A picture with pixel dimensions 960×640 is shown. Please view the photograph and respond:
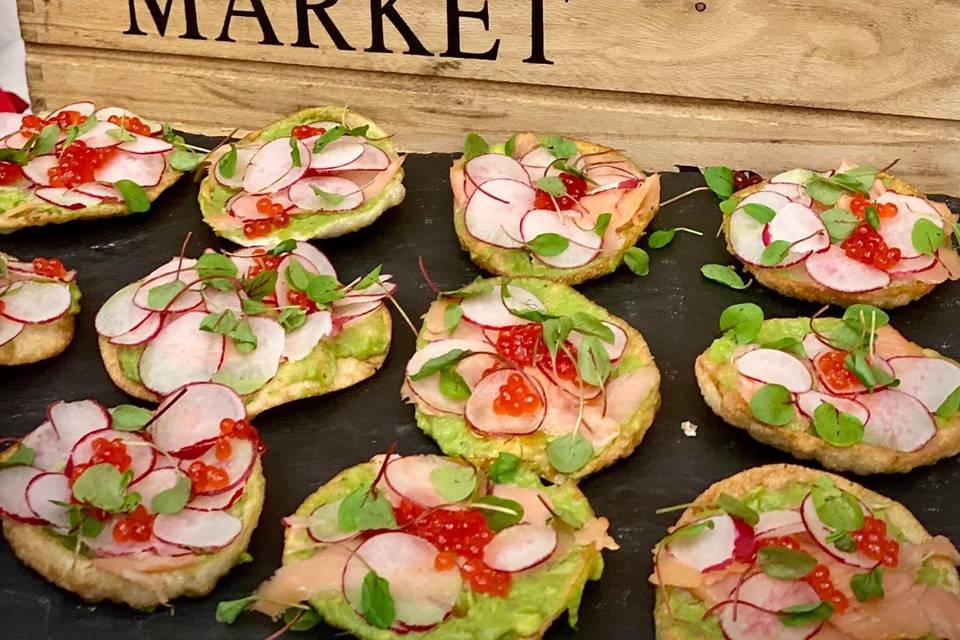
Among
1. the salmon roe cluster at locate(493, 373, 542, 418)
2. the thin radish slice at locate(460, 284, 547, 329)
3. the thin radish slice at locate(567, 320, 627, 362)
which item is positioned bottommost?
the salmon roe cluster at locate(493, 373, 542, 418)

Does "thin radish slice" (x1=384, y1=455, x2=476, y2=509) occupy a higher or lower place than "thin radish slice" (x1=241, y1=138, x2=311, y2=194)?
lower

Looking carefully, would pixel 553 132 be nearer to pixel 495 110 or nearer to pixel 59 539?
pixel 495 110

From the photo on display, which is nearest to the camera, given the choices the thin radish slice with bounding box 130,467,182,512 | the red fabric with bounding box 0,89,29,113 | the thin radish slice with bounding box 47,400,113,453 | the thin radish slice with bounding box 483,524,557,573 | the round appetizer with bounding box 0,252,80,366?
the thin radish slice with bounding box 483,524,557,573

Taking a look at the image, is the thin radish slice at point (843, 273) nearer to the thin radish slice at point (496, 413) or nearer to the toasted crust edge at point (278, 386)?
the thin radish slice at point (496, 413)

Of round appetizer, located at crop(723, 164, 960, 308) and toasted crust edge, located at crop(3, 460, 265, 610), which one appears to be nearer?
toasted crust edge, located at crop(3, 460, 265, 610)

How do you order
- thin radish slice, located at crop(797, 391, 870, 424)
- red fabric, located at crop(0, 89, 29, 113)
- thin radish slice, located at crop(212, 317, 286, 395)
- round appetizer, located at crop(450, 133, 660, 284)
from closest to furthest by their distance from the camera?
thin radish slice, located at crop(797, 391, 870, 424)
thin radish slice, located at crop(212, 317, 286, 395)
round appetizer, located at crop(450, 133, 660, 284)
red fabric, located at crop(0, 89, 29, 113)

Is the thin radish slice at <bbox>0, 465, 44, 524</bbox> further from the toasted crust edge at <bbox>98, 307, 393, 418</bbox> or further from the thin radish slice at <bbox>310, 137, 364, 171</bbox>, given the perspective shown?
the thin radish slice at <bbox>310, 137, 364, 171</bbox>

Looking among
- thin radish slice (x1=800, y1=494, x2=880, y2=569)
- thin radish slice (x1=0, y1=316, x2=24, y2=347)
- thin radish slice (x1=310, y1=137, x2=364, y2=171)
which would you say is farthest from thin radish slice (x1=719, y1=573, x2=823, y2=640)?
thin radish slice (x1=0, y1=316, x2=24, y2=347)
